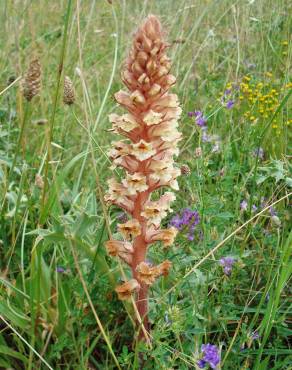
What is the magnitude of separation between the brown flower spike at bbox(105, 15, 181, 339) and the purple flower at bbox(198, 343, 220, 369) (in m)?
0.19

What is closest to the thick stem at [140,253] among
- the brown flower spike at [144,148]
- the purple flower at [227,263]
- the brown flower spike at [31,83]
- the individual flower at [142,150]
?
the brown flower spike at [144,148]

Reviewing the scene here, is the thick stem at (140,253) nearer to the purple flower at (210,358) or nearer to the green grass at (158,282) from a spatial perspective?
the green grass at (158,282)

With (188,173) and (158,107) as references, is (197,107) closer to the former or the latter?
(188,173)

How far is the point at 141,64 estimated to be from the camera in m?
1.24

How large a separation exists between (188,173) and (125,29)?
2388 millimetres

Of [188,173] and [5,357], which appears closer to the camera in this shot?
[5,357]

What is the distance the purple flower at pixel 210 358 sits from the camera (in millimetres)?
1307

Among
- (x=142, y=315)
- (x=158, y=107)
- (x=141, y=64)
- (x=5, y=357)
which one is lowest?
(x=5, y=357)

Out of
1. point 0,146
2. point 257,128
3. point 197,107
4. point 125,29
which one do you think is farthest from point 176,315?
point 125,29

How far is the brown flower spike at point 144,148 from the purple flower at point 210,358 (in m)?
0.19

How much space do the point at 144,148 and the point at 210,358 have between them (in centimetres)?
55

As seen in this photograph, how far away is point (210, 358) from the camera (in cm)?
131

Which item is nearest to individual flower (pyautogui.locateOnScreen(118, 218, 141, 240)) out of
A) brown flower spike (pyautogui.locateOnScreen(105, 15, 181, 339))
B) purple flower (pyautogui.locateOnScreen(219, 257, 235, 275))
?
brown flower spike (pyautogui.locateOnScreen(105, 15, 181, 339))

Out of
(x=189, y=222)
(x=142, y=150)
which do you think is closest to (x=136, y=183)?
(x=142, y=150)
